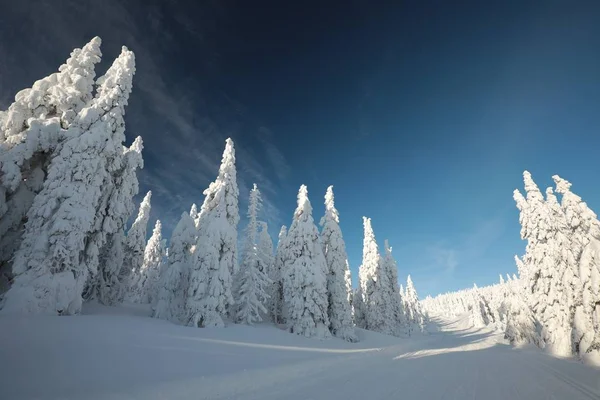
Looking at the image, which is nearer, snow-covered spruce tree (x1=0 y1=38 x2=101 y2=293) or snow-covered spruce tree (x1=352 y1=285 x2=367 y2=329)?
snow-covered spruce tree (x1=0 y1=38 x2=101 y2=293)

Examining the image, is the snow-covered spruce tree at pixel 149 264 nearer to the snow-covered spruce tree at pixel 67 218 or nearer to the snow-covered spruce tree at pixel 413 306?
the snow-covered spruce tree at pixel 67 218

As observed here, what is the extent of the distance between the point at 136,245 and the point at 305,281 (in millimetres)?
20130

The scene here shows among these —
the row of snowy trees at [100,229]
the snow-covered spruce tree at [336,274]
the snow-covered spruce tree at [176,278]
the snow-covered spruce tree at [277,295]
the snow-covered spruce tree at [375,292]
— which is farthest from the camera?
the snow-covered spruce tree at [375,292]

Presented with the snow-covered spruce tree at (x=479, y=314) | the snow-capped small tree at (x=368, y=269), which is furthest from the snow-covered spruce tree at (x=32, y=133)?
the snow-covered spruce tree at (x=479, y=314)

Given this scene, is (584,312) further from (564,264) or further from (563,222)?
(563,222)

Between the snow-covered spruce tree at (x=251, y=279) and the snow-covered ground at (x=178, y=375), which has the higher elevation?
the snow-covered spruce tree at (x=251, y=279)

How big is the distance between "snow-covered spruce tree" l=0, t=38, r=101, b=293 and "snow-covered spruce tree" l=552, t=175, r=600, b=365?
3895 cm

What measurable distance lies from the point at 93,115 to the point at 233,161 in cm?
1149

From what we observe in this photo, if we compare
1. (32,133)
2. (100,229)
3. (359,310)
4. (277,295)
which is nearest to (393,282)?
(359,310)

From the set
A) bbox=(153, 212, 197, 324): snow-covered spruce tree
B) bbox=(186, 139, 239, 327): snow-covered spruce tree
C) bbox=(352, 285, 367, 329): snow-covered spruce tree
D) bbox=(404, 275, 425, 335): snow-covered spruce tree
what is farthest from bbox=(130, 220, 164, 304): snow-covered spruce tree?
bbox=(404, 275, 425, 335): snow-covered spruce tree

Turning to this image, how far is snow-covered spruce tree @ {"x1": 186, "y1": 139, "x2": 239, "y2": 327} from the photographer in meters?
20.8

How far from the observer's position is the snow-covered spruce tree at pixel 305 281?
28.5 m

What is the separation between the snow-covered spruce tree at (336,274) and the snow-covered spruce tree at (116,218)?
22.6 m

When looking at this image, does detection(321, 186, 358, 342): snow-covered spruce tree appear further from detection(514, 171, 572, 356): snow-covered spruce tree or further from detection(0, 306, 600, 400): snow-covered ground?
detection(514, 171, 572, 356): snow-covered spruce tree
